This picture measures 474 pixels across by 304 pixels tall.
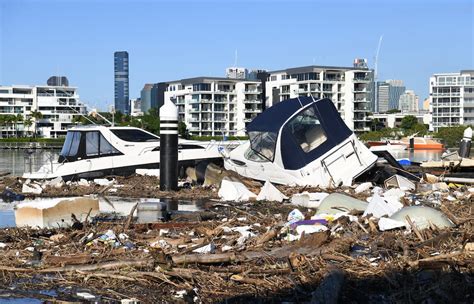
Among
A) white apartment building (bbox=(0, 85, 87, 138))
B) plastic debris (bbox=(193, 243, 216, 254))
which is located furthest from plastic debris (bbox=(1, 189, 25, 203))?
white apartment building (bbox=(0, 85, 87, 138))

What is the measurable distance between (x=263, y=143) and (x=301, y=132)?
110cm

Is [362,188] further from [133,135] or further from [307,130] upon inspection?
[133,135]

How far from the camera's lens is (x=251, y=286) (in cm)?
670

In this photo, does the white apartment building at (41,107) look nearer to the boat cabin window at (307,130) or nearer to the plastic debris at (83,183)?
the plastic debris at (83,183)

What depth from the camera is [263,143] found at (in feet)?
61.7

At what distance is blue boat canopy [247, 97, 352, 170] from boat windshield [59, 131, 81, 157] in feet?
21.1

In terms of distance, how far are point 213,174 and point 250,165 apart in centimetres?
97

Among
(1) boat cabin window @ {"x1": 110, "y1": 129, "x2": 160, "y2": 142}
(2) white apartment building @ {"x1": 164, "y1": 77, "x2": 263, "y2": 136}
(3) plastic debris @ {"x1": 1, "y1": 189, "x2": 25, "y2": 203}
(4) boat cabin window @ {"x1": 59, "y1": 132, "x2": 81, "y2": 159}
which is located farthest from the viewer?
(2) white apartment building @ {"x1": 164, "y1": 77, "x2": 263, "y2": 136}

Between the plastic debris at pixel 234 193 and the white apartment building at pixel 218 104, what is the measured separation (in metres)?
121

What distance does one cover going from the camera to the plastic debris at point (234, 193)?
49.8ft

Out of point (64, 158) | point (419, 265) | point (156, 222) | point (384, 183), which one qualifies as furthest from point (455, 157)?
point (419, 265)

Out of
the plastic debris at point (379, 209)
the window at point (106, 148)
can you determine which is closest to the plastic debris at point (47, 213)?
the plastic debris at point (379, 209)

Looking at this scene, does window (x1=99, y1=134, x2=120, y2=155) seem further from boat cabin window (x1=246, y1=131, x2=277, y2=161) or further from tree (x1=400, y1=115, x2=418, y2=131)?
tree (x1=400, y1=115, x2=418, y2=131)

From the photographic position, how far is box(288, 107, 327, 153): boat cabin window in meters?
18.0
